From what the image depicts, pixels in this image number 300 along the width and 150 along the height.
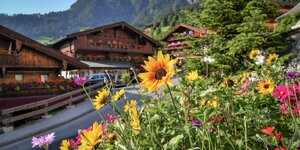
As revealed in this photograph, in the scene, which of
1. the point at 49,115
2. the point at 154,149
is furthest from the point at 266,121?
the point at 49,115

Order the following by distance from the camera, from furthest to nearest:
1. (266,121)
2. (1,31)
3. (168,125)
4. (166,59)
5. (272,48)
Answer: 1. (1,31)
2. (272,48)
3. (168,125)
4. (266,121)
5. (166,59)

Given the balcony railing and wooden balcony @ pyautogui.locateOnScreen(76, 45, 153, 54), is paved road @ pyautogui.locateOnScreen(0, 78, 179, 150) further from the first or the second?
the balcony railing

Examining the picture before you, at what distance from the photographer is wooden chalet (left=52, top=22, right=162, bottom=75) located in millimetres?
31977

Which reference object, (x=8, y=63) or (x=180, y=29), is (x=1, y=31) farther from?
(x=180, y=29)

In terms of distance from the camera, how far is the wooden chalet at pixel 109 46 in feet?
105

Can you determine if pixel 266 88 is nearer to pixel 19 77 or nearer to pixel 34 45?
pixel 34 45

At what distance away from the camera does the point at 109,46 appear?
3422 centimetres

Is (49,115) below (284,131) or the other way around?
below

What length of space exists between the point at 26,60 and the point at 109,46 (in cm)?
1620

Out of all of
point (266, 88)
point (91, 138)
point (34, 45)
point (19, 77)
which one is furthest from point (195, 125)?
point (19, 77)

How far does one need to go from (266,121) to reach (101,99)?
1.02 metres

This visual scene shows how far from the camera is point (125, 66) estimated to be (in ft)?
114

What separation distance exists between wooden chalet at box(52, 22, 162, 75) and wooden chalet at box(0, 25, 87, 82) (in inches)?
445

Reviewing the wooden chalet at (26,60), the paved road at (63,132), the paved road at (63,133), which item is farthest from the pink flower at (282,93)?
the wooden chalet at (26,60)
